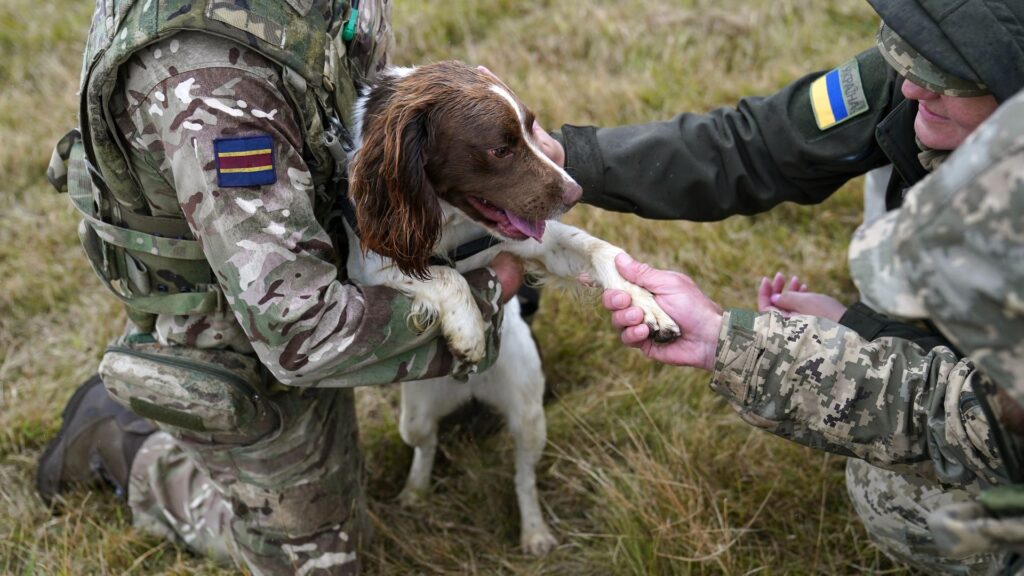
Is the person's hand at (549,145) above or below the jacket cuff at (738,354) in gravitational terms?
above

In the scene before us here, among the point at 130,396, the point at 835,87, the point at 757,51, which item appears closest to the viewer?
the point at 130,396

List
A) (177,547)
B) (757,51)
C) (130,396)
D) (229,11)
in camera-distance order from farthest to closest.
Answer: (757,51) → (177,547) → (130,396) → (229,11)

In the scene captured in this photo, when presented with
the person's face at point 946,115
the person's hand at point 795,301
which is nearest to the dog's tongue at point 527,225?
the person's hand at point 795,301

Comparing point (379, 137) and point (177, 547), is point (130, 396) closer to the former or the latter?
point (177, 547)

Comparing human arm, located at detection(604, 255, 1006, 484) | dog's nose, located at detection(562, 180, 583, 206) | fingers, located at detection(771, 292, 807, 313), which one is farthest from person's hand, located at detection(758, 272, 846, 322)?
dog's nose, located at detection(562, 180, 583, 206)

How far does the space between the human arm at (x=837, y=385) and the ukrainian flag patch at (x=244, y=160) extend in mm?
1278

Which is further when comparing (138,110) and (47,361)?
(47,361)

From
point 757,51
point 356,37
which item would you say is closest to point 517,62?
point 757,51

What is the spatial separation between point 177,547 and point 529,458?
4.45 ft

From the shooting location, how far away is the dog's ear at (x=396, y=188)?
8.46 feet

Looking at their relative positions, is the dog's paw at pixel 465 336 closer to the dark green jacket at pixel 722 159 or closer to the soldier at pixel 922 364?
the soldier at pixel 922 364

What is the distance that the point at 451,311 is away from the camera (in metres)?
2.75

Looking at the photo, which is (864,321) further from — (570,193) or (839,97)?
(570,193)

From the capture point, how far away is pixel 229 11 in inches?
91.5
